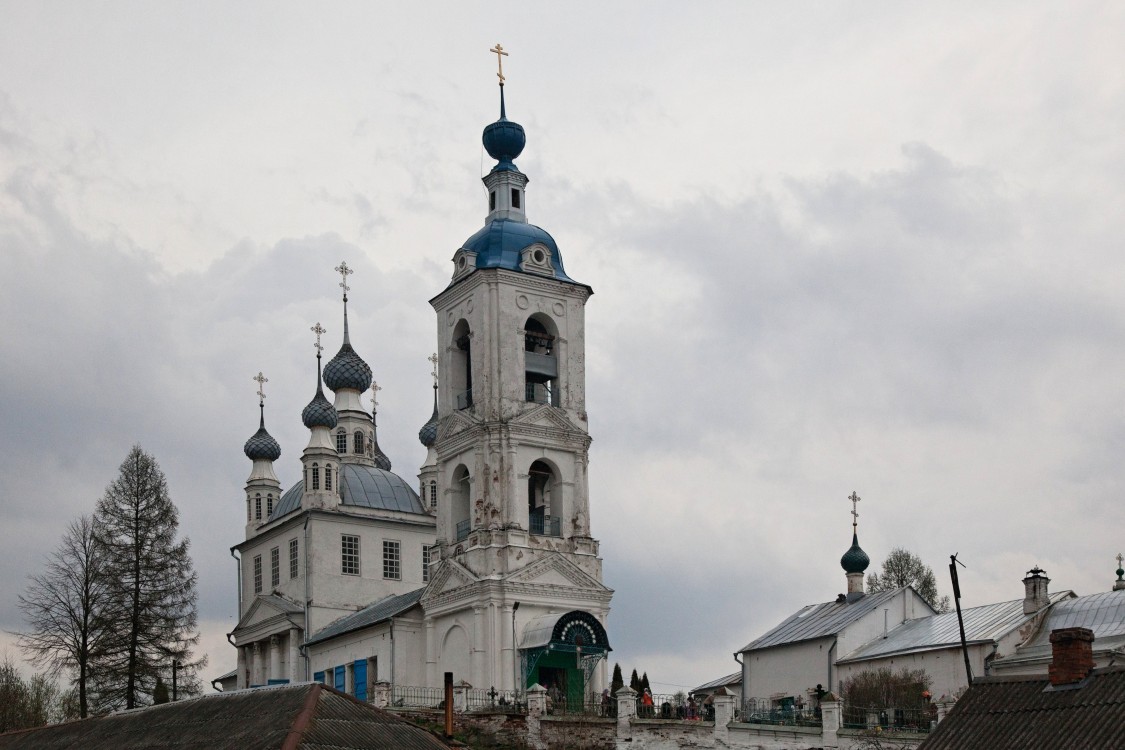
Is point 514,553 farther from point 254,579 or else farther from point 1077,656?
point 1077,656

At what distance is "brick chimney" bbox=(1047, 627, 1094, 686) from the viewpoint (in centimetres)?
2220

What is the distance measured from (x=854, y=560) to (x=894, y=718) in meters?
12.2

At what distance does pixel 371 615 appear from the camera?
47.9 meters

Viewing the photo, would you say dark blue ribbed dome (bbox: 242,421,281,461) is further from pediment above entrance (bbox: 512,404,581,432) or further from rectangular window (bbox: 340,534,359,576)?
pediment above entrance (bbox: 512,404,581,432)

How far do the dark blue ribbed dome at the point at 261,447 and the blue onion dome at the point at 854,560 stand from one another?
2346cm

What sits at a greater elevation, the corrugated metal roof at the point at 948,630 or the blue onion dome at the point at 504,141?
the blue onion dome at the point at 504,141

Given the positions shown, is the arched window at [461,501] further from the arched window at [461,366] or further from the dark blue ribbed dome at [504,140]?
the dark blue ribbed dome at [504,140]

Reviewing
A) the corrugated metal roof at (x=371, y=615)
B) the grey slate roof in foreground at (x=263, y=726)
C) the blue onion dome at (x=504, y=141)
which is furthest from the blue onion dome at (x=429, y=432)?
the grey slate roof in foreground at (x=263, y=726)

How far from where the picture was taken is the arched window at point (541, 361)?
4469 centimetres

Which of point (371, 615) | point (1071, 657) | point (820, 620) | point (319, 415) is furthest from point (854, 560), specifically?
point (1071, 657)

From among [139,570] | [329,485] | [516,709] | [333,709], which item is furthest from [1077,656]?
[329,485]

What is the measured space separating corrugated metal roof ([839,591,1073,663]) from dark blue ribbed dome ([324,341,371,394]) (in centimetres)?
2374

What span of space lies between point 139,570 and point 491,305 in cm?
1158

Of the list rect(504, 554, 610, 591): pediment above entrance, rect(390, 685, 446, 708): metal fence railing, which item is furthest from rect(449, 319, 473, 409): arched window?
rect(390, 685, 446, 708): metal fence railing
